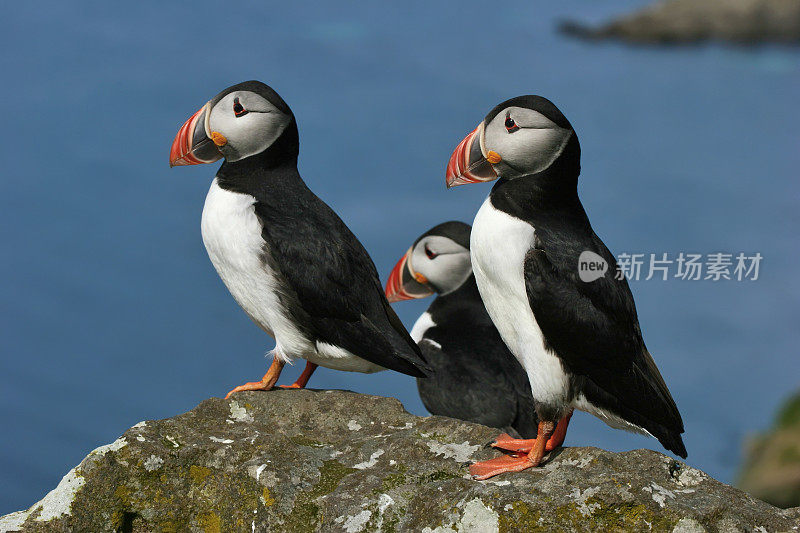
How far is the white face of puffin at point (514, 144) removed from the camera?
464 centimetres

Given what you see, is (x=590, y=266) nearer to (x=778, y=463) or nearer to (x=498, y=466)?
(x=498, y=466)

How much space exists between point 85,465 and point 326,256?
1752 millimetres

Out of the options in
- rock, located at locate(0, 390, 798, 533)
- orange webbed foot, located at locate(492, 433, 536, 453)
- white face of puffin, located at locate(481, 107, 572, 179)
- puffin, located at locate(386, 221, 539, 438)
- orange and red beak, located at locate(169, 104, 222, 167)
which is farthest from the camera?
puffin, located at locate(386, 221, 539, 438)

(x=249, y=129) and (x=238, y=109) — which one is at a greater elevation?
(x=238, y=109)

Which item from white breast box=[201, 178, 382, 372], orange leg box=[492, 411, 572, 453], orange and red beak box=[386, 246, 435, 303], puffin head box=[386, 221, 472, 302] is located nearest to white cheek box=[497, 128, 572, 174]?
orange leg box=[492, 411, 572, 453]

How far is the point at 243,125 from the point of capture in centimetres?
565

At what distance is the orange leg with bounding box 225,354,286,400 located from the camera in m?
5.50

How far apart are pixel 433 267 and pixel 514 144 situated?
7.43 feet

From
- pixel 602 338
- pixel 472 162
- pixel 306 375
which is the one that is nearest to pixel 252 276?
pixel 306 375

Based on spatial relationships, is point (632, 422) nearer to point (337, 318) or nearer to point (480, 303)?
point (337, 318)

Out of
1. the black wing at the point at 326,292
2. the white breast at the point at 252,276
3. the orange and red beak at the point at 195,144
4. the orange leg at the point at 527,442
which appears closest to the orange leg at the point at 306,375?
the white breast at the point at 252,276

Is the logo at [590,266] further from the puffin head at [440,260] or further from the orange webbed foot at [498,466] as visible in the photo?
the puffin head at [440,260]

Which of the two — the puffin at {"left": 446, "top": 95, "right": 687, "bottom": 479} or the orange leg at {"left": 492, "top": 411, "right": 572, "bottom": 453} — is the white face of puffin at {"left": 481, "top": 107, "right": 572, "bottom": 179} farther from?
the orange leg at {"left": 492, "top": 411, "right": 572, "bottom": 453}

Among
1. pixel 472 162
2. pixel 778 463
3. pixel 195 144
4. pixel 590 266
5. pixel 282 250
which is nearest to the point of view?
pixel 590 266
